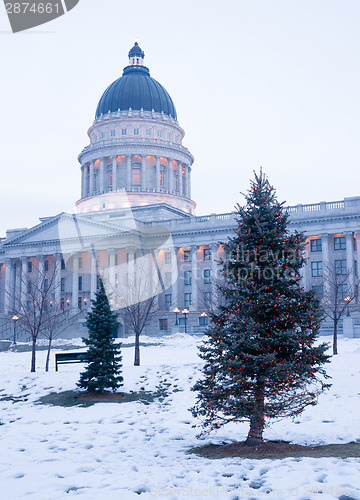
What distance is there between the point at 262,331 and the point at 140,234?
2336 inches

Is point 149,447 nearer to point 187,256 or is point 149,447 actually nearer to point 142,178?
point 187,256

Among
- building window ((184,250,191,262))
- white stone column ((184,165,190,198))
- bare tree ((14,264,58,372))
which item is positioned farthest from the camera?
white stone column ((184,165,190,198))

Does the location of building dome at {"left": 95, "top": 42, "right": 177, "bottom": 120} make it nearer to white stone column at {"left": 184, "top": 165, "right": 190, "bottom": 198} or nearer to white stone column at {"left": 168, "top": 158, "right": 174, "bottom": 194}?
white stone column at {"left": 168, "top": 158, "right": 174, "bottom": 194}

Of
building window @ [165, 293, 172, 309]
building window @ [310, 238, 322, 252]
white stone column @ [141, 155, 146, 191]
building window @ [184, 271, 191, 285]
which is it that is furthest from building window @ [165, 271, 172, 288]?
white stone column @ [141, 155, 146, 191]

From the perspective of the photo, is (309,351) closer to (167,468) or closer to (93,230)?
(167,468)

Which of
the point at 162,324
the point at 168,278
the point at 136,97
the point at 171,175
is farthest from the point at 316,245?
the point at 136,97

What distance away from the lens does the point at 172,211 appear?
277ft

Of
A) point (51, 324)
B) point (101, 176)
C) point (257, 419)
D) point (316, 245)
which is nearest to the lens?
point (257, 419)

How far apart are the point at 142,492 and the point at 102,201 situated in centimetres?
8254

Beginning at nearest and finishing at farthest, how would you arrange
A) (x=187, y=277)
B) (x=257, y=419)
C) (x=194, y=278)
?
(x=257, y=419) < (x=194, y=278) < (x=187, y=277)

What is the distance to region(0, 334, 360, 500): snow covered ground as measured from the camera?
10.2 meters

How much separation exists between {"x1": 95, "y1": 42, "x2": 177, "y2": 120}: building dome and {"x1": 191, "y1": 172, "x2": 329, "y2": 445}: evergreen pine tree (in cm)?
8422

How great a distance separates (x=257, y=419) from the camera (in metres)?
14.4

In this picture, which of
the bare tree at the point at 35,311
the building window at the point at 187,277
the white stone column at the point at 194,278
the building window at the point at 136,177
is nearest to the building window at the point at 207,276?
the white stone column at the point at 194,278
